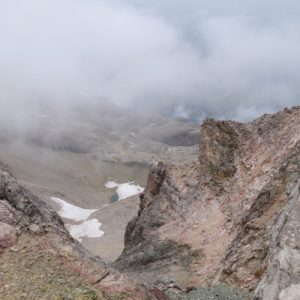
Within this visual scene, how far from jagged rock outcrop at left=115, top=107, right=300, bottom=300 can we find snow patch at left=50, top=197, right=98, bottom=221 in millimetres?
95851

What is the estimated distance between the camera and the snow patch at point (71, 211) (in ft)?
493

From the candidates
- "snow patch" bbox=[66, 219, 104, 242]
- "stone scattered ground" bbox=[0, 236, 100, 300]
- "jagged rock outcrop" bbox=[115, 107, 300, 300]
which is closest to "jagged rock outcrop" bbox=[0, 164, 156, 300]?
"stone scattered ground" bbox=[0, 236, 100, 300]

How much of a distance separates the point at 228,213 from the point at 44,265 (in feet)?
78.6

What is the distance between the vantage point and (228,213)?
38281 mm

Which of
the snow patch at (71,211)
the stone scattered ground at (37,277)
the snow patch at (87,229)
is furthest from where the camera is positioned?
the snow patch at (71,211)

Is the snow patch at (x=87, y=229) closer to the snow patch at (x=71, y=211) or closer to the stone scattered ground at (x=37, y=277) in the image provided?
the snow patch at (x=71, y=211)

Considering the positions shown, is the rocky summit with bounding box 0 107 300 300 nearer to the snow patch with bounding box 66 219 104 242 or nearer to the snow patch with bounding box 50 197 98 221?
the snow patch with bounding box 66 219 104 242

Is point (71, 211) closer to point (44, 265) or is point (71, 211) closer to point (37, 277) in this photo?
point (44, 265)

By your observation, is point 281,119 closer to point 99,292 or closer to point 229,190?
point 229,190

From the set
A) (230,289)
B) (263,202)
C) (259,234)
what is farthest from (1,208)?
(263,202)

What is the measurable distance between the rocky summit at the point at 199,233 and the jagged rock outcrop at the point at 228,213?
0.07 metres

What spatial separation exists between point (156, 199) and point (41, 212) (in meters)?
32.9

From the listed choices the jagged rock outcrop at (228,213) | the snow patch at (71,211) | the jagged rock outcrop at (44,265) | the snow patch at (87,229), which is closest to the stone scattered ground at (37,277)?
the jagged rock outcrop at (44,265)

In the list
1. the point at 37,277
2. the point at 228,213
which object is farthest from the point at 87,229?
the point at 37,277
